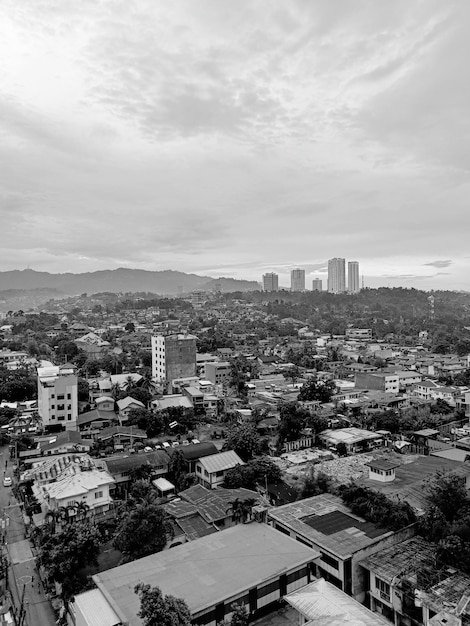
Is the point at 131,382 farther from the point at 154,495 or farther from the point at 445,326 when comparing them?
the point at 445,326

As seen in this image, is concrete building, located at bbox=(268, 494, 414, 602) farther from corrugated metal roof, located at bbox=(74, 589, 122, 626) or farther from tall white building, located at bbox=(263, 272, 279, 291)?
tall white building, located at bbox=(263, 272, 279, 291)

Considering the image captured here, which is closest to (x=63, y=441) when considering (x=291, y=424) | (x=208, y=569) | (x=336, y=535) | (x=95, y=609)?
(x=291, y=424)

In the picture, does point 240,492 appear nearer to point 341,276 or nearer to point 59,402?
point 59,402

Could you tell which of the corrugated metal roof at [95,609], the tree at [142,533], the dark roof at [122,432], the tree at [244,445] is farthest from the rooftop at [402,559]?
the dark roof at [122,432]

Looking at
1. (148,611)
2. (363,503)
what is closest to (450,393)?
(363,503)

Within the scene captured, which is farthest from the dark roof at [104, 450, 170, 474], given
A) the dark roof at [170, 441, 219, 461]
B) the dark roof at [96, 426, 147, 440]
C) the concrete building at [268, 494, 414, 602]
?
the concrete building at [268, 494, 414, 602]
